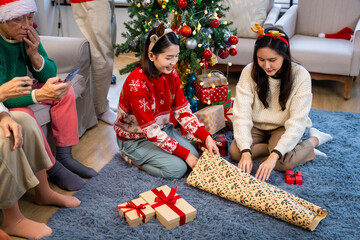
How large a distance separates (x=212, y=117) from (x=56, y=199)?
45.4 inches

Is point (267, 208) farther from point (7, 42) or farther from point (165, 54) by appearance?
point (7, 42)

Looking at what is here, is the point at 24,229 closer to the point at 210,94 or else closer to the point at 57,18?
the point at 210,94

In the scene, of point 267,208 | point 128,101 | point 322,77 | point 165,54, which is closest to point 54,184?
point 128,101

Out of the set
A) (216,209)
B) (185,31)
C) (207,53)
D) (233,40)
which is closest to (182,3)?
(185,31)

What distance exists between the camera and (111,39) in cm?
282

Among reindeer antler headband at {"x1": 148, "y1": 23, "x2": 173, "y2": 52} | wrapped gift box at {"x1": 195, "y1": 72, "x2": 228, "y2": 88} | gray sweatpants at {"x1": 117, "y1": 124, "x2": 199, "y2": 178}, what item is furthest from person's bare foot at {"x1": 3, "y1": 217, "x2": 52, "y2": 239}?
wrapped gift box at {"x1": 195, "y1": 72, "x2": 228, "y2": 88}

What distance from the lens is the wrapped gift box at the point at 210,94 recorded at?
8.86ft

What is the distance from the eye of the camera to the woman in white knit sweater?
2.04 metres

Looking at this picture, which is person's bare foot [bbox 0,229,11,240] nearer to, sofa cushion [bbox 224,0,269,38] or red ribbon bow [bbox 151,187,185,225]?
red ribbon bow [bbox 151,187,185,225]

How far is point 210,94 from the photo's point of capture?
2.71 m

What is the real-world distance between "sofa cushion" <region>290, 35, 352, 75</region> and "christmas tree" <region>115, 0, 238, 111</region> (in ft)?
2.71

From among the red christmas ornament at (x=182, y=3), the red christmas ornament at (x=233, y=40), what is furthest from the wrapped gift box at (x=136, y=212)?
the red christmas ornament at (x=233, y=40)

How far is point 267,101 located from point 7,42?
1409 millimetres

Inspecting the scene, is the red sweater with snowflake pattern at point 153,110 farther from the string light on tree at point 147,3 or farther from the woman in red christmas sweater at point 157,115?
the string light on tree at point 147,3
